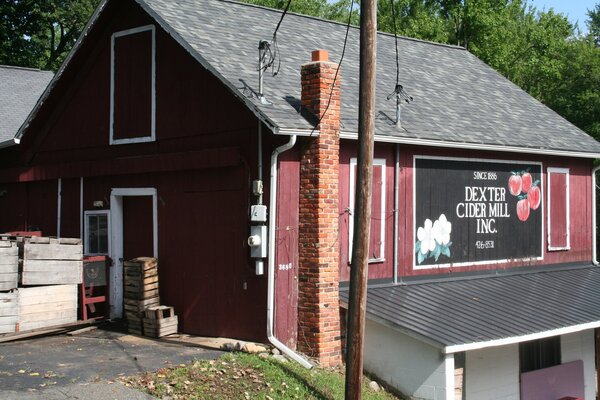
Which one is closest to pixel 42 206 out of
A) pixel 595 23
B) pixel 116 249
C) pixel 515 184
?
pixel 116 249

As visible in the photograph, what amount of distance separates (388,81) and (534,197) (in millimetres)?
4268

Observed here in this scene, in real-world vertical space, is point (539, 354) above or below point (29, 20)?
below

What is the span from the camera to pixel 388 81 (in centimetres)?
1689

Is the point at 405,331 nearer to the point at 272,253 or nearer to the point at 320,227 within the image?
the point at 320,227

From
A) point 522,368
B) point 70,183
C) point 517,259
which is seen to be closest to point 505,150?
point 517,259

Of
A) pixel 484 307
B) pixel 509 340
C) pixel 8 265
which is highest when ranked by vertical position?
pixel 8 265

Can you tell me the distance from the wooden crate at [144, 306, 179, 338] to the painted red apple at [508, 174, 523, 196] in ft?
25.9

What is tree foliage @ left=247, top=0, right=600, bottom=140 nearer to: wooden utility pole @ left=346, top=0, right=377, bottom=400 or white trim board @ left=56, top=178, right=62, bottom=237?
white trim board @ left=56, top=178, right=62, bottom=237

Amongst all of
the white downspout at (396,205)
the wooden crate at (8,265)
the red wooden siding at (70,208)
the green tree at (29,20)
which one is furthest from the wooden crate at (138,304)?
the green tree at (29,20)

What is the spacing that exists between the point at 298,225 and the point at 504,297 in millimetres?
4751

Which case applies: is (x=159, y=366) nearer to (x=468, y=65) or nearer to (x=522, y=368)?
(x=522, y=368)

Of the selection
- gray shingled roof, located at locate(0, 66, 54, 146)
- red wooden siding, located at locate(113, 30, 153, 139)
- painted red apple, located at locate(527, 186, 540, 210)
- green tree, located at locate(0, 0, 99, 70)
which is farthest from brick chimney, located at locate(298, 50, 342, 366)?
green tree, located at locate(0, 0, 99, 70)

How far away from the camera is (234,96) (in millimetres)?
13086

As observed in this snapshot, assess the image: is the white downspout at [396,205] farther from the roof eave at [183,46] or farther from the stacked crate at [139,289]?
the stacked crate at [139,289]
